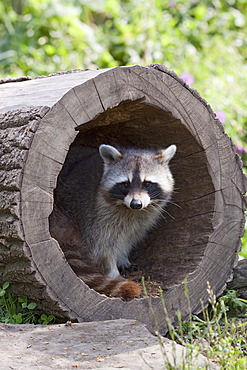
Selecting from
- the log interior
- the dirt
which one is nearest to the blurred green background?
the log interior

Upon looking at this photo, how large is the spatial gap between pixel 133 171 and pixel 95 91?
0.97 metres

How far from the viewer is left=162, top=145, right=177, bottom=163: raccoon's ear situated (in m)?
3.92

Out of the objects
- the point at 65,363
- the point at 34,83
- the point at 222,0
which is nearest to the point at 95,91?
the point at 34,83

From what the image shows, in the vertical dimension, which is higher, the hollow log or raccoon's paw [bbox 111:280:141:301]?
the hollow log

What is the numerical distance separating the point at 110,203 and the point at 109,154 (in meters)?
0.36

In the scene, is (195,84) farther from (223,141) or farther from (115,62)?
(223,141)

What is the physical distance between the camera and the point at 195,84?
7211 mm

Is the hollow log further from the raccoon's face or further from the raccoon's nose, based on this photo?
the raccoon's nose

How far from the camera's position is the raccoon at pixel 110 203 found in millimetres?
4000

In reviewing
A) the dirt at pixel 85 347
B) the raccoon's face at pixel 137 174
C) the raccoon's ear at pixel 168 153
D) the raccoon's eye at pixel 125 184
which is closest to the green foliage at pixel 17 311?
the dirt at pixel 85 347

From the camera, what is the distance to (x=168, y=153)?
13.1 feet

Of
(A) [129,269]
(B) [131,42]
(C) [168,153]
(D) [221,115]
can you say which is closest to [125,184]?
(C) [168,153]

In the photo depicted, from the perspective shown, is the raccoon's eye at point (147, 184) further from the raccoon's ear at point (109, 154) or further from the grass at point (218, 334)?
the grass at point (218, 334)

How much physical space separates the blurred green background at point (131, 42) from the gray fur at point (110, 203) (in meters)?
2.73
